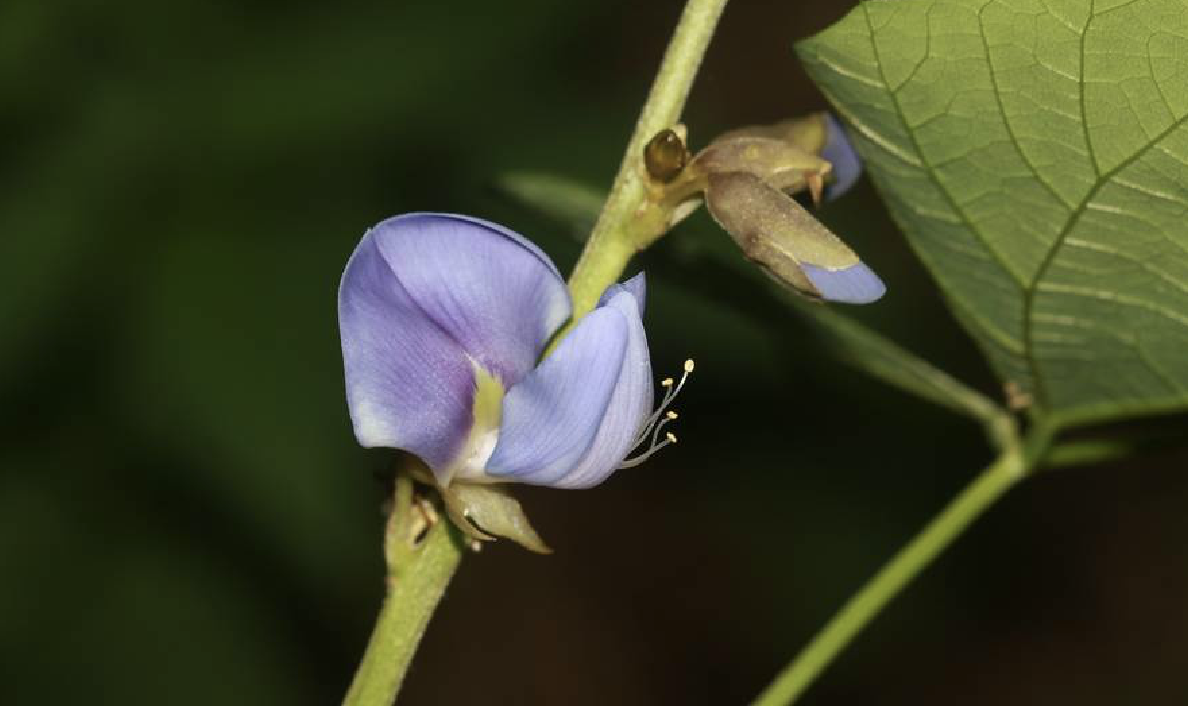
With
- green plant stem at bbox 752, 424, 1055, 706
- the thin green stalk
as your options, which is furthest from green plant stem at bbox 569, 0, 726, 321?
green plant stem at bbox 752, 424, 1055, 706

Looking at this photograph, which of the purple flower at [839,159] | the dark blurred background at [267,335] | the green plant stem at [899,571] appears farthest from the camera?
the dark blurred background at [267,335]

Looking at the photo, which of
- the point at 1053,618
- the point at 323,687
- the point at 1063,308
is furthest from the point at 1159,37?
the point at 1053,618

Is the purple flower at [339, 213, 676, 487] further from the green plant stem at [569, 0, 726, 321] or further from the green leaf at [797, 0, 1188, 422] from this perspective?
the green leaf at [797, 0, 1188, 422]

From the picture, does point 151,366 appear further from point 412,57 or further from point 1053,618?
point 1053,618

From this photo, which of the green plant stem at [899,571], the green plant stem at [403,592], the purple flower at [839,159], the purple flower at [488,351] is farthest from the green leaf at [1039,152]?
the green plant stem at [403,592]

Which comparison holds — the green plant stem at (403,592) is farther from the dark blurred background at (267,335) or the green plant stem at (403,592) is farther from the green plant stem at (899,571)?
the dark blurred background at (267,335)

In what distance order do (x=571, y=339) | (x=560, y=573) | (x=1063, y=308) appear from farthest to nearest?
1. (x=560, y=573)
2. (x=1063, y=308)
3. (x=571, y=339)
